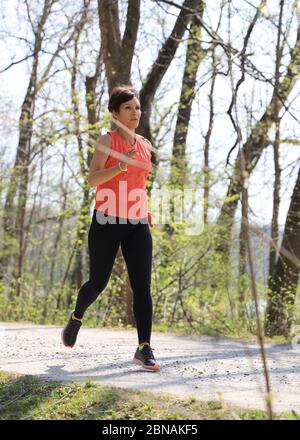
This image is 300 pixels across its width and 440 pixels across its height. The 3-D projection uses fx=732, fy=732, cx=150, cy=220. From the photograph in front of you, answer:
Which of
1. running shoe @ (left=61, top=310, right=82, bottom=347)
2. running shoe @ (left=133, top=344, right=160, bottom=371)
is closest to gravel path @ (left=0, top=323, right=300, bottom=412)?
running shoe @ (left=133, top=344, right=160, bottom=371)

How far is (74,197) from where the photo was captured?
15375 millimetres

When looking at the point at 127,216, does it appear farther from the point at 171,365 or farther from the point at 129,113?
the point at 171,365

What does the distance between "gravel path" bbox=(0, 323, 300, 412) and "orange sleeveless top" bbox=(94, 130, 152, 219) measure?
114cm

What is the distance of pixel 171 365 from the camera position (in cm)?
568

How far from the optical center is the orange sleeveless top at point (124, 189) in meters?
5.05

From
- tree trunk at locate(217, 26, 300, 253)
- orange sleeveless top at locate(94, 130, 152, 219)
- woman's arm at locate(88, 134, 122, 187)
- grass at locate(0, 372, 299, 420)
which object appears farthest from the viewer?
tree trunk at locate(217, 26, 300, 253)

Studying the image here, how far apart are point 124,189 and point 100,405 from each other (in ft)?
5.29

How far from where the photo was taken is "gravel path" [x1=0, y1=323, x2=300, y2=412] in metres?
4.55

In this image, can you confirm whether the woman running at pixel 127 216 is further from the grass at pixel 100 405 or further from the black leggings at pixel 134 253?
the grass at pixel 100 405

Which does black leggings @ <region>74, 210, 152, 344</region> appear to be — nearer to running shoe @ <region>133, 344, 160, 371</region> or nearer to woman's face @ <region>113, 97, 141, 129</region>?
running shoe @ <region>133, 344, 160, 371</region>

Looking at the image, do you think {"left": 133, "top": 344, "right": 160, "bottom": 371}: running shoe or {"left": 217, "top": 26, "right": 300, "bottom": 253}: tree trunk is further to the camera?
{"left": 217, "top": 26, "right": 300, "bottom": 253}: tree trunk

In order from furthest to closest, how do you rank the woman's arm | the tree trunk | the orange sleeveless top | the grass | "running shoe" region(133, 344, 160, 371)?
1. the tree trunk
2. "running shoe" region(133, 344, 160, 371)
3. the orange sleeveless top
4. the woman's arm
5. the grass

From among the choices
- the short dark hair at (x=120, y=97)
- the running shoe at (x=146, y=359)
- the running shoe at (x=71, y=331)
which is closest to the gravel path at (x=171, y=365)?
the running shoe at (x=146, y=359)
